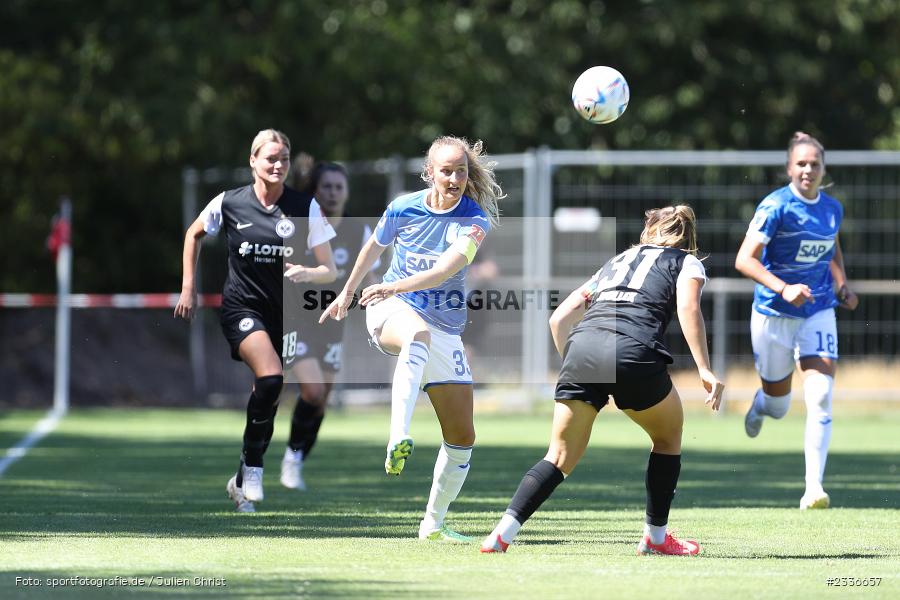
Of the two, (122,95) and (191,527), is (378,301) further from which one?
(122,95)

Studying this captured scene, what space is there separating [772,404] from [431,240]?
342cm

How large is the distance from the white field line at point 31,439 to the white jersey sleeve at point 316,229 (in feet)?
11.4

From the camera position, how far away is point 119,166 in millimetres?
23562

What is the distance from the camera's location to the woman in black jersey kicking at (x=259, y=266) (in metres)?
9.02

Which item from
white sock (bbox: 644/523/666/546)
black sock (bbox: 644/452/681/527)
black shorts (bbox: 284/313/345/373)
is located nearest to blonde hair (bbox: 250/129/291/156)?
black shorts (bbox: 284/313/345/373)

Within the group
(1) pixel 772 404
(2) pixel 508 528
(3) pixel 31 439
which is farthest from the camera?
(3) pixel 31 439

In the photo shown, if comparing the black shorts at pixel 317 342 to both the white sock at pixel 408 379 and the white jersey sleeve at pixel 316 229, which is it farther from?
the white sock at pixel 408 379

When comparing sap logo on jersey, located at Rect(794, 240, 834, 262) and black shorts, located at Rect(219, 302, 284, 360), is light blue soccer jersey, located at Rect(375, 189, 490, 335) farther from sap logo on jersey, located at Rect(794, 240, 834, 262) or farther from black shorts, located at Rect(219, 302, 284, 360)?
sap logo on jersey, located at Rect(794, 240, 834, 262)

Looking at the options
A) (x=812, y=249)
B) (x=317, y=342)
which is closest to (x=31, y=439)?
(x=317, y=342)

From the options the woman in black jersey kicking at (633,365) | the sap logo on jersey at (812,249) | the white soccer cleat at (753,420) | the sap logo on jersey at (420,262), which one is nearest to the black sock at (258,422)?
the sap logo on jersey at (420,262)

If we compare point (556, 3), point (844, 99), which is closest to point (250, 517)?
point (556, 3)

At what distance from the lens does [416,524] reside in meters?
8.38

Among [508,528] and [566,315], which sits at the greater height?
[566,315]

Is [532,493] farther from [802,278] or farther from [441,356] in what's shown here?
Result: [802,278]
